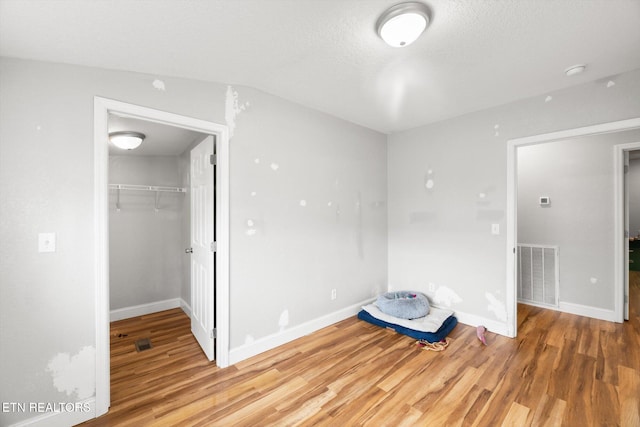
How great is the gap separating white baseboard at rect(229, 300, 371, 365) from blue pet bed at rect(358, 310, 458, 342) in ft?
0.66

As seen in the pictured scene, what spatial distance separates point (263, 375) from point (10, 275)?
5.83 ft

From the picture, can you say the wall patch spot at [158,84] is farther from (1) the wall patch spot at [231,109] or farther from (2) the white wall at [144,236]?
(2) the white wall at [144,236]

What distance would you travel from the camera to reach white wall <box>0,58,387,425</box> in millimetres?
1583

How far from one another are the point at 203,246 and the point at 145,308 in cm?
181

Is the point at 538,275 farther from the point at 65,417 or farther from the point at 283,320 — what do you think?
the point at 65,417

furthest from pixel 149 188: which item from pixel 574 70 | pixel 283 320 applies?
pixel 574 70

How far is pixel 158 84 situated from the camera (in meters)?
2.02

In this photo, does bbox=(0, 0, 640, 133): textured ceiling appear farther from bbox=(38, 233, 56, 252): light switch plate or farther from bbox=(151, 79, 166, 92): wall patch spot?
bbox=(38, 233, 56, 252): light switch plate

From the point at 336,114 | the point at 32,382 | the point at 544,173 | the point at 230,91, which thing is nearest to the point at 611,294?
the point at 544,173

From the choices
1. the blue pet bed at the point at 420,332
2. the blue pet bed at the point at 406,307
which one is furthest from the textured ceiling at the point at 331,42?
the blue pet bed at the point at 420,332

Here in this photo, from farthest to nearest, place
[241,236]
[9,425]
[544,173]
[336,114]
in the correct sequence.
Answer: [544,173] → [336,114] → [241,236] → [9,425]

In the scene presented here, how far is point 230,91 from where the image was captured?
239 centimetres

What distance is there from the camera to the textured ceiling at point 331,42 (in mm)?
1409

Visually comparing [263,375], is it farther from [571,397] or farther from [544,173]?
[544,173]
